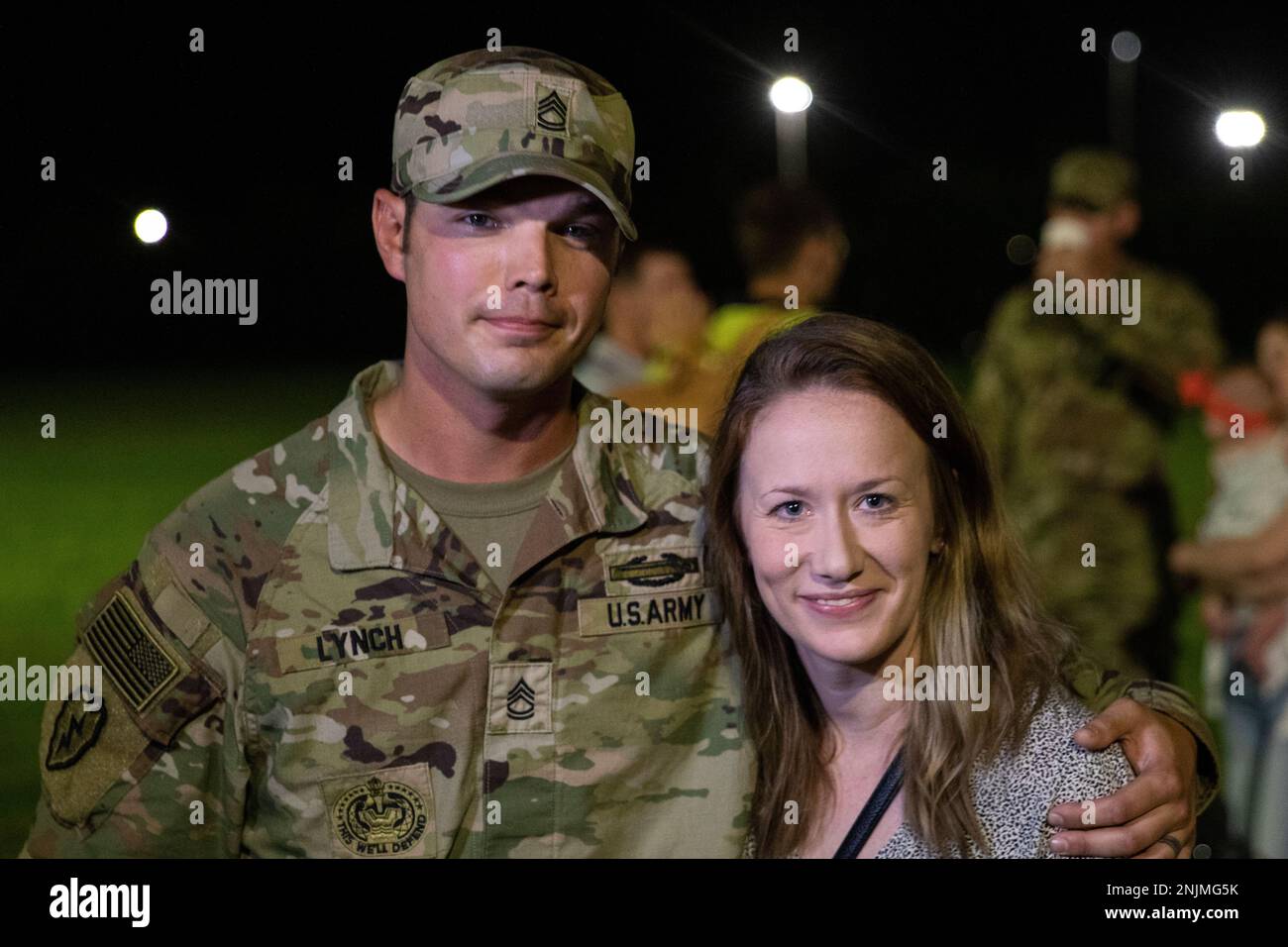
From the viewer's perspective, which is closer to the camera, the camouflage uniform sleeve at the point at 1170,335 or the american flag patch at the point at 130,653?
the american flag patch at the point at 130,653

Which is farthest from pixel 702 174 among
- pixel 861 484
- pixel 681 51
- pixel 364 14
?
pixel 861 484

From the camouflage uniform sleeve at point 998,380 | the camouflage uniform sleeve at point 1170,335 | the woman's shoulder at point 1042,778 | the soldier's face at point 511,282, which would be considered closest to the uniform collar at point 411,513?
the soldier's face at point 511,282

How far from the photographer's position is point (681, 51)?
2822 millimetres

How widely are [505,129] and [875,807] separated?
1.15 meters

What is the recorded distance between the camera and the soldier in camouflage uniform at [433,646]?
229 cm

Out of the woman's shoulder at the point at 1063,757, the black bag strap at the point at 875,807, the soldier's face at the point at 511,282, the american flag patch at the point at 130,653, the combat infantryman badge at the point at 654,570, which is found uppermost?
the soldier's face at the point at 511,282

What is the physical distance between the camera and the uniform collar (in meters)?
2.33

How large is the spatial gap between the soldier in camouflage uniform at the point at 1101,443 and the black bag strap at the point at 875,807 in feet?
4.35

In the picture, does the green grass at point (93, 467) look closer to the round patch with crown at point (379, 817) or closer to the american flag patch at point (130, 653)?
the american flag patch at point (130, 653)

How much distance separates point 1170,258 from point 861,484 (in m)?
1.63

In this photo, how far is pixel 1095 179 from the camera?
337 cm

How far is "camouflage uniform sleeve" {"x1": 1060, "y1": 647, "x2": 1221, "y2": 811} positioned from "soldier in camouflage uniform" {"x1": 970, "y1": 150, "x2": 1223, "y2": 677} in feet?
3.71

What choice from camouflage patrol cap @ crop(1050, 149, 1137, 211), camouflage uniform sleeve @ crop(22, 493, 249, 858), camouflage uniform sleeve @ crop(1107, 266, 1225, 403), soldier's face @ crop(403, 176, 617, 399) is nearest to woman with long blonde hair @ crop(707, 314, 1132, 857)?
soldier's face @ crop(403, 176, 617, 399)
